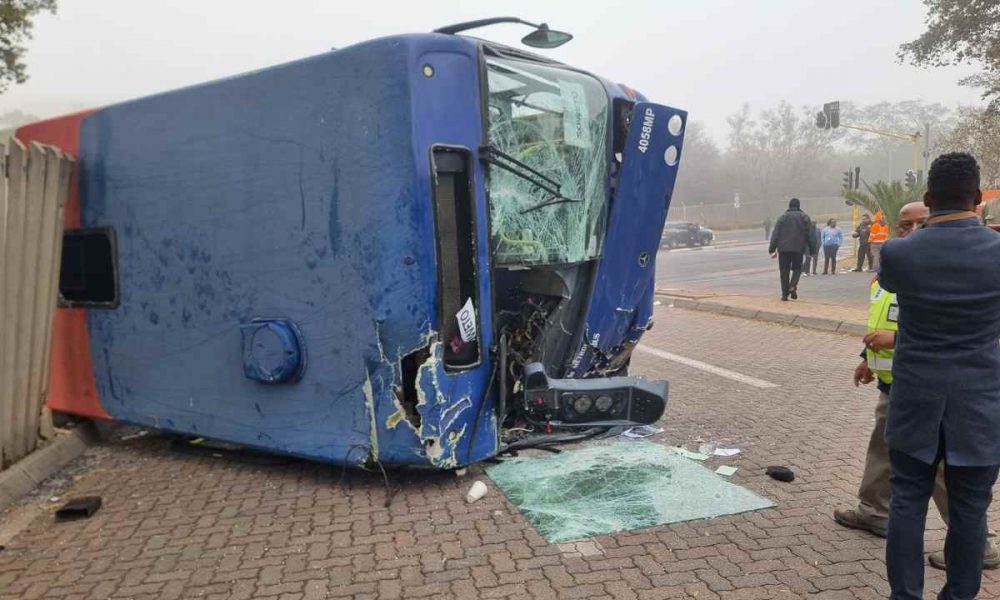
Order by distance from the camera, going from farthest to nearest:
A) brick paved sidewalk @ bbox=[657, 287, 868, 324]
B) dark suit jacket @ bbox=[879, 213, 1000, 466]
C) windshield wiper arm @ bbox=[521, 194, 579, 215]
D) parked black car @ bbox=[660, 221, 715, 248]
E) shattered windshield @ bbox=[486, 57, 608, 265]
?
parked black car @ bbox=[660, 221, 715, 248]
brick paved sidewalk @ bbox=[657, 287, 868, 324]
windshield wiper arm @ bbox=[521, 194, 579, 215]
shattered windshield @ bbox=[486, 57, 608, 265]
dark suit jacket @ bbox=[879, 213, 1000, 466]

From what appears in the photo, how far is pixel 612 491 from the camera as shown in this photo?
163 inches

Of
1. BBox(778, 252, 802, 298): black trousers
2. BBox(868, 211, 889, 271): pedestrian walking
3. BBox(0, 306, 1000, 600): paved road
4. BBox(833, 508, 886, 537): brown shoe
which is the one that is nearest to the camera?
BBox(0, 306, 1000, 600): paved road

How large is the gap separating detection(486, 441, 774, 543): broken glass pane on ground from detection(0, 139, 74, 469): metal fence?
305cm

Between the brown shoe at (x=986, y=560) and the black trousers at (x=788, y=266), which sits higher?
the black trousers at (x=788, y=266)

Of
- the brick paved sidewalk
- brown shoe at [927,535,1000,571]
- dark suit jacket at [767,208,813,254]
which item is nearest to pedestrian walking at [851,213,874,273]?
the brick paved sidewalk

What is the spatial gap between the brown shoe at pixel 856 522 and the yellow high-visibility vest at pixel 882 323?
2.40 feet

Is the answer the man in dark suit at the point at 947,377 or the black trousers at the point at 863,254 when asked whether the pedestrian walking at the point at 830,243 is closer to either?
the black trousers at the point at 863,254

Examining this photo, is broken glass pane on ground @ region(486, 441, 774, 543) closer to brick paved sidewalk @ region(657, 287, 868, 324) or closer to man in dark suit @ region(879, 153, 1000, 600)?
man in dark suit @ region(879, 153, 1000, 600)

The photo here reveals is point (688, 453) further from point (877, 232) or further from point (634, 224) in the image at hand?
point (877, 232)

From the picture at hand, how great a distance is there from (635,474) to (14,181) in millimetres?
4221

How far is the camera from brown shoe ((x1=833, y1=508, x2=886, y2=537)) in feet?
11.4

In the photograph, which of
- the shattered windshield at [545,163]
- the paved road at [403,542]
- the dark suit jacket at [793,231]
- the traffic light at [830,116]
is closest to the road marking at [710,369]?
the paved road at [403,542]

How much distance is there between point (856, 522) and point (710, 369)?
4.03 m

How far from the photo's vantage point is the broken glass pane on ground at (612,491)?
147 inches
